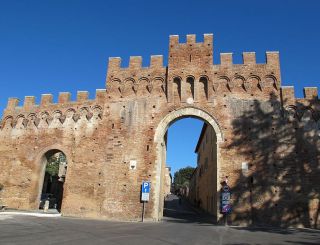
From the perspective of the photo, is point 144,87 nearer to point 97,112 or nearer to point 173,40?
point 97,112

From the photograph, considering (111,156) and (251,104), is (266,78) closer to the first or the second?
(251,104)

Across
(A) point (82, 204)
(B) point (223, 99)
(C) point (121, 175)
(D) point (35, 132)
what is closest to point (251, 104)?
(B) point (223, 99)

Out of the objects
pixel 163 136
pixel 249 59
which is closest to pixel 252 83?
pixel 249 59

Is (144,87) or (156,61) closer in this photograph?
(144,87)

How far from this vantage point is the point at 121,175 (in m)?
17.8

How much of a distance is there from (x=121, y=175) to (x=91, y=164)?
6.98 ft

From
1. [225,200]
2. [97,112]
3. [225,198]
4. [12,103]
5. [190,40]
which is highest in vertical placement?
[190,40]

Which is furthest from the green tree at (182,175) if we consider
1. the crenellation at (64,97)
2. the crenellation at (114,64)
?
the crenellation at (114,64)

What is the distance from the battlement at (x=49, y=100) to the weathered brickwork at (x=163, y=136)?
75 mm

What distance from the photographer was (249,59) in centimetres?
1853

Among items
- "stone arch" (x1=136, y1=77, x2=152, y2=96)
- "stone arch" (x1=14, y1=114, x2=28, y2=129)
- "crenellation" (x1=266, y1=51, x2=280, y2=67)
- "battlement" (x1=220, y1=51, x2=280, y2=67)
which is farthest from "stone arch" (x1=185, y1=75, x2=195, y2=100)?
"stone arch" (x1=14, y1=114, x2=28, y2=129)

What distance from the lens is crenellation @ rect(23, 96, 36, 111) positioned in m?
21.5

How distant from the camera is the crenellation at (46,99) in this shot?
68.9 feet

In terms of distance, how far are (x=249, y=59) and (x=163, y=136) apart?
7.06 metres
